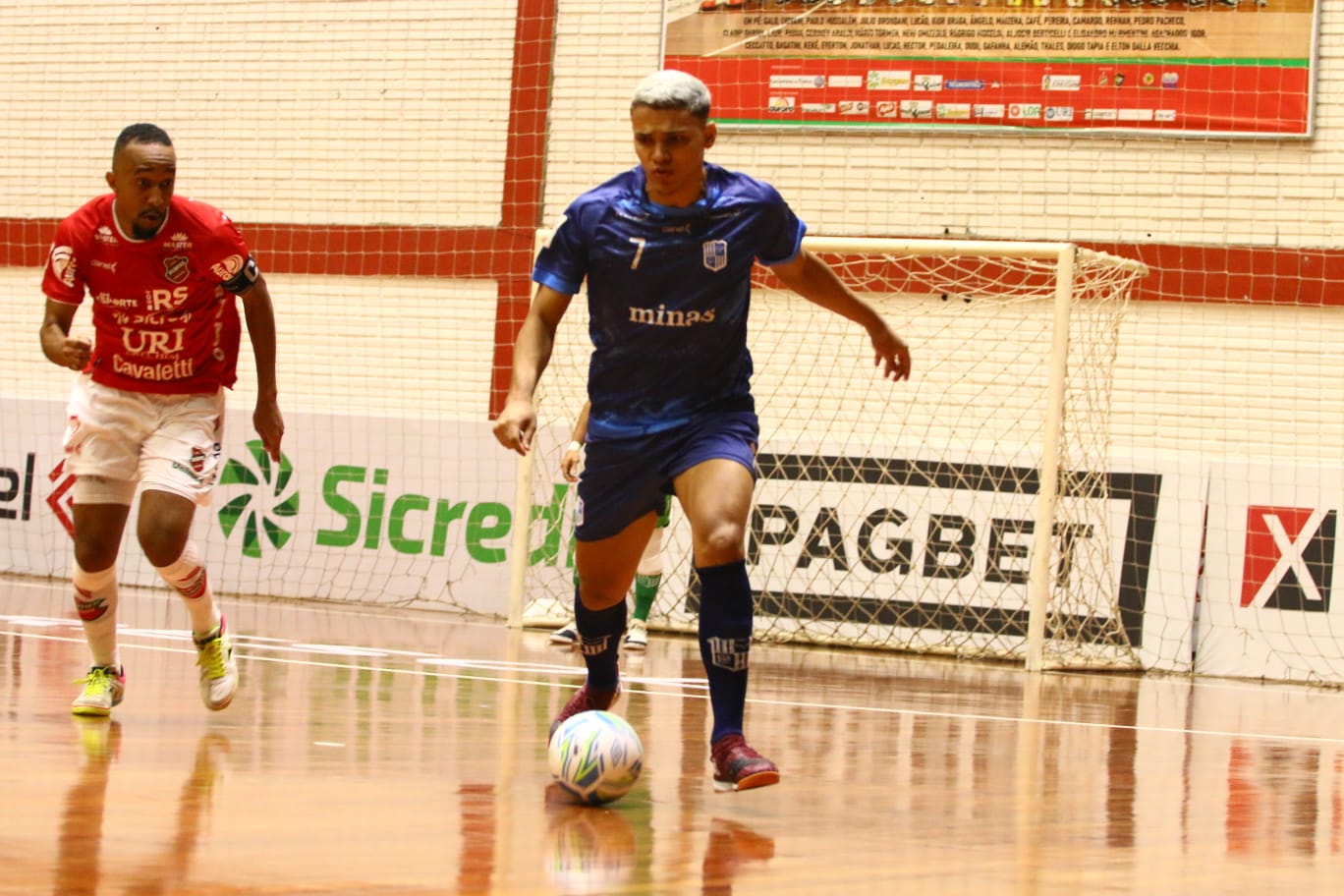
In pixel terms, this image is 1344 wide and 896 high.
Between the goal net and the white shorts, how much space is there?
596 centimetres

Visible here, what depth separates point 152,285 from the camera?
6.01 metres

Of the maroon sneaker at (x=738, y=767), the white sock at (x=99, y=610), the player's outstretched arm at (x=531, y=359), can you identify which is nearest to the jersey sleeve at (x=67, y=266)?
the white sock at (x=99, y=610)

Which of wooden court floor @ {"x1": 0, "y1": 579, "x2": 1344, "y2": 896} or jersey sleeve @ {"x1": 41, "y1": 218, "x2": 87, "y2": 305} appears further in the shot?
jersey sleeve @ {"x1": 41, "y1": 218, "x2": 87, "y2": 305}

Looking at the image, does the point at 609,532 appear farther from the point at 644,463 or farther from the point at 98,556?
the point at 98,556

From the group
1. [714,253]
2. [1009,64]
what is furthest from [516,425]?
[1009,64]

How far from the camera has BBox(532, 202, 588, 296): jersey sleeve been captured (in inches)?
196

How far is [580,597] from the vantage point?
5281 millimetres

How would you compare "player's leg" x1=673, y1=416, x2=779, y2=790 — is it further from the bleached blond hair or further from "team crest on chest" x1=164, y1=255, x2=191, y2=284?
"team crest on chest" x1=164, y1=255, x2=191, y2=284

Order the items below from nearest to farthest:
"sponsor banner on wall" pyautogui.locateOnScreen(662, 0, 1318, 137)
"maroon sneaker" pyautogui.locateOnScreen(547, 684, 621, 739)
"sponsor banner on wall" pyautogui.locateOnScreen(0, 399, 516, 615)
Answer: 1. "maroon sneaker" pyautogui.locateOnScreen(547, 684, 621, 739)
2. "sponsor banner on wall" pyautogui.locateOnScreen(662, 0, 1318, 137)
3. "sponsor banner on wall" pyautogui.locateOnScreen(0, 399, 516, 615)

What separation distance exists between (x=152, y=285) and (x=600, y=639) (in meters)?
1.95

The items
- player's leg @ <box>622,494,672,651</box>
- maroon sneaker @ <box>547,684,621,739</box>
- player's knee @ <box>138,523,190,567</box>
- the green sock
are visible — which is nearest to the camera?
maroon sneaker @ <box>547,684,621,739</box>

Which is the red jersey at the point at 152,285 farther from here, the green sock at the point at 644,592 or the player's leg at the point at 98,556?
the green sock at the point at 644,592

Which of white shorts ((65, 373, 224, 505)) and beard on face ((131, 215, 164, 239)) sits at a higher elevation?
beard on face ((131, 215, 164, 239))

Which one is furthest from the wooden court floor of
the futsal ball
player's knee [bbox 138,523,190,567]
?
player's knee [bbox 138,523,190,567]
